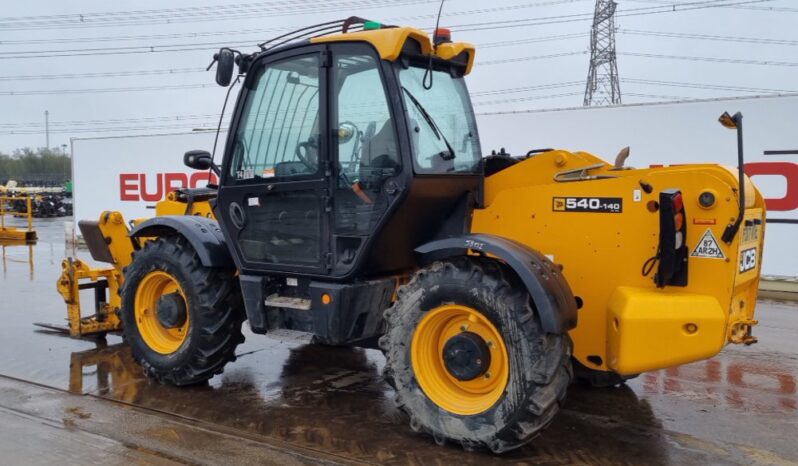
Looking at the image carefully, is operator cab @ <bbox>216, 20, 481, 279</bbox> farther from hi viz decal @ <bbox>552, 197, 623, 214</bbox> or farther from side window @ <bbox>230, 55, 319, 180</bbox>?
hi viz decal @ <bbox>552, 197, 623, 214</bbox>

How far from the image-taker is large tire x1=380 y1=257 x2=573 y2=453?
3766 mm

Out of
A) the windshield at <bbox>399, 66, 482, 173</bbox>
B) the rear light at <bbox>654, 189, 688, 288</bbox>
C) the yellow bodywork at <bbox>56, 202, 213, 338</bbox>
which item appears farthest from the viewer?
the yellow bodywork at <bbox>56, 202, 213, 338</bbox>

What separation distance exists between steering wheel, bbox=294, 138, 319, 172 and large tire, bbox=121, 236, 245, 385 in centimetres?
121

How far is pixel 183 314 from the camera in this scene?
17.8 feet

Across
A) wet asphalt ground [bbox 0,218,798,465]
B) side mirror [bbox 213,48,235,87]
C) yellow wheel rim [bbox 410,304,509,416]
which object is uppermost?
side mirror [bbox 213,48,235,87]

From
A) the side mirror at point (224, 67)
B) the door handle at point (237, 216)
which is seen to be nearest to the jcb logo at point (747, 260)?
the door handle at point (237, 216)

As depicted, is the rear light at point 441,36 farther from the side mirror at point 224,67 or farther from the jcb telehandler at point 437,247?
the side mirror at point 224,67

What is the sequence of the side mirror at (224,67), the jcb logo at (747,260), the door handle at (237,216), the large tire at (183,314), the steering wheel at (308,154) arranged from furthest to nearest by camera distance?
the large tire at (183,314)
the door handle at (237,216)
the side mirror at (224,67)
the steering wheel at (308,154)
the jcb logo at (747,260)

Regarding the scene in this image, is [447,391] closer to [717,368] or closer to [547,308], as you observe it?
[547,308]

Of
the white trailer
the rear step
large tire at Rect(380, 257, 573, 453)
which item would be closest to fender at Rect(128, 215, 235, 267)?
the rear step

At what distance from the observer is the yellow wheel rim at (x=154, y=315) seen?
18.2 feet

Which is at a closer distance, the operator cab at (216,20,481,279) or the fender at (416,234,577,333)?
the fender at (416,234,577,333)

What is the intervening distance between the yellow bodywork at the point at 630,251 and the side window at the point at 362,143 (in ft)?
2.48

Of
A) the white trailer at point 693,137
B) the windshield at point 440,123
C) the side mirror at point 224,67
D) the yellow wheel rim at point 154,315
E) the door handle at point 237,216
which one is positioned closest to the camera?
the windshield at point 440,123
